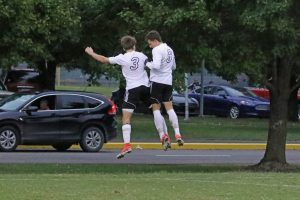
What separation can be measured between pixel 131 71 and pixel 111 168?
4903 mm

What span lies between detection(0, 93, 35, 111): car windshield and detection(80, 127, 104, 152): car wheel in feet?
5.94

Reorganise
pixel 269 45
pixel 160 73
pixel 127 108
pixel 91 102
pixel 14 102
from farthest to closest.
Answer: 1. pixel 91 102
2. pixel 14 102
3. pixel 269 45
4. pixel 127 108
5. pixel 160 73

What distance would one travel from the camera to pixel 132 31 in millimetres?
16062

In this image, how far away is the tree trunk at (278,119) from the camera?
56.7 feet

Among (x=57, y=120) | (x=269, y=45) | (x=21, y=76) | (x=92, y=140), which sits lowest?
(x=92, y=140)

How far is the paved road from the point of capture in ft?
63.6

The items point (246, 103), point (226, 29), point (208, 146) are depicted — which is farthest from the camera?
point (246, 103)

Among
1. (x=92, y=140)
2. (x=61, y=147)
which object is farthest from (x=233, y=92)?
(x=92, y=140)

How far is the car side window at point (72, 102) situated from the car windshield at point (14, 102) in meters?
0.86

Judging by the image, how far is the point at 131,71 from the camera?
1255 centimetres

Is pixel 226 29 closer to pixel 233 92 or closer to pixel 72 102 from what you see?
pixel 72 102

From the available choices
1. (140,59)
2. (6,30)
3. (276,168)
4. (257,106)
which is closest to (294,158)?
(276,168)

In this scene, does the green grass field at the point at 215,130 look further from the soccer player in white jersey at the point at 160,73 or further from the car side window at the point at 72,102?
the soccer player in white jersey at the point at 160,73

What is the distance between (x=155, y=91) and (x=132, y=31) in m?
3.55
